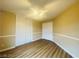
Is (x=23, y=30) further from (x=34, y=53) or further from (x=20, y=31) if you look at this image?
(x=34, y=53)

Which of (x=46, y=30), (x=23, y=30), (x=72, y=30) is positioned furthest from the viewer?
(x=46, y=30)

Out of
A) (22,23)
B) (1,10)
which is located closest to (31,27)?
(22,23)

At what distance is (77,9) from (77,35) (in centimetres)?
97

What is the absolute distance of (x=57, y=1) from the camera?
13.3ft

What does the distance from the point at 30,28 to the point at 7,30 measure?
3501mm

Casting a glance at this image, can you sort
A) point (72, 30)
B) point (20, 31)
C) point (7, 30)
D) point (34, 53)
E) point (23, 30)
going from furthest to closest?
1. point (23, 30)
2. point (20, 31)
3. point (7, 30)
4. point (34, 53)
5. point (72, 30)

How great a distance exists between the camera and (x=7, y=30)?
527 cm

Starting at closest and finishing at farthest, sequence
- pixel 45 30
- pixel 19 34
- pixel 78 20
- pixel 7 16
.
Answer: pixel 78 20
pixel 7 16
pixel 19 34
pixel 45 30

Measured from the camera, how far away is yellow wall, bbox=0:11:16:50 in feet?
16.2

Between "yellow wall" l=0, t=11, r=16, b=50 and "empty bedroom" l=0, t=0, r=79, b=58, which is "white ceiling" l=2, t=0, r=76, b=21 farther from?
"yellow wall" l=0, t=11, r=16, b=50

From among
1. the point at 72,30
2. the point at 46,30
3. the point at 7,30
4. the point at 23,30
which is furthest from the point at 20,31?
the point at 46,30

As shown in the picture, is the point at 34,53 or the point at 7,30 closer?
the point at 34,53

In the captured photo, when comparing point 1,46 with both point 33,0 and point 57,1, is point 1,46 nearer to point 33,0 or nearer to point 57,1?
point 33,0

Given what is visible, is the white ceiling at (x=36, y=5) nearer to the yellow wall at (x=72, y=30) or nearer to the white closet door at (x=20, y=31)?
the yellow wall at (x=72, y=30)
